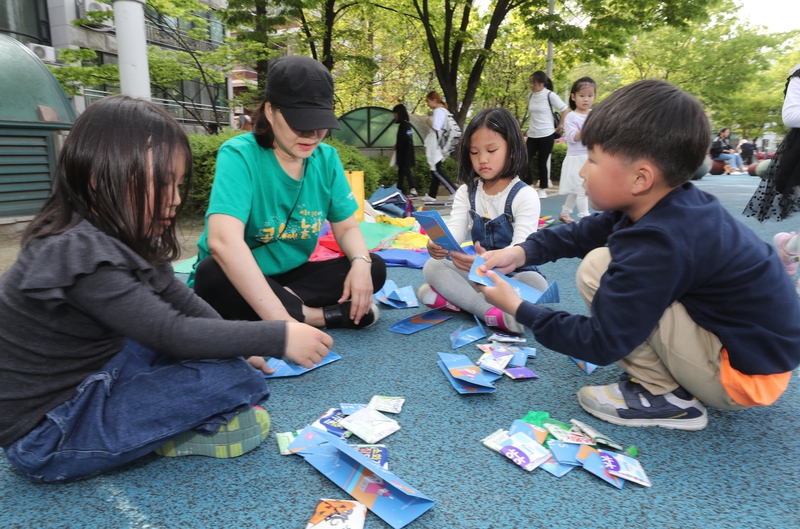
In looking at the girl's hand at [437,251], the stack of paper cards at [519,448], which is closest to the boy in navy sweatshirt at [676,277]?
the stack of paper cards at [519,448]

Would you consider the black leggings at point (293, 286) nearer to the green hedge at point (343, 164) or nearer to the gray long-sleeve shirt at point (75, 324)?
the green hedge at point (343, 164)

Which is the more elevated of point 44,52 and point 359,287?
point 44,52

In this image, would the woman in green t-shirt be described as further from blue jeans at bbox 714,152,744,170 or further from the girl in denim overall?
blue jeans at bbox 714,152,744,170

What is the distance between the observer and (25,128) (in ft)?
13.5

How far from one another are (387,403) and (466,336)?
0.73 m

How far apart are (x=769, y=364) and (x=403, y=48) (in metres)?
18.3

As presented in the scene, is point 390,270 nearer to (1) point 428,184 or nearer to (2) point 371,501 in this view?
(2) point 371,501

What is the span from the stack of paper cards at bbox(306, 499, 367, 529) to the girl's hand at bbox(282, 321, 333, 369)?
1.14ft

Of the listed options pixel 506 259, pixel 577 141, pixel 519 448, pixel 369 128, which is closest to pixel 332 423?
pixel 519 448

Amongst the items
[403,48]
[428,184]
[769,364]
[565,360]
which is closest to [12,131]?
[565,360]

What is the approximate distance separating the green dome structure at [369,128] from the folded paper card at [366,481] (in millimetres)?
8847

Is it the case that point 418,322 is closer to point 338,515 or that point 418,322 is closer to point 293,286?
point 293,286

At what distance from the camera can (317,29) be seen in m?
8.29

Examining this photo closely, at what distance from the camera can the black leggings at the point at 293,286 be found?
85.0 inches
